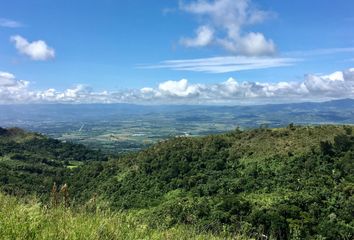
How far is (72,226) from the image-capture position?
195 inches

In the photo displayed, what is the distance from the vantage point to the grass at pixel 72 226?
462 centimetres

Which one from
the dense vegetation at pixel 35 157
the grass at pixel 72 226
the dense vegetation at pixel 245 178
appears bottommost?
the dense vegetation at pixel 35 157

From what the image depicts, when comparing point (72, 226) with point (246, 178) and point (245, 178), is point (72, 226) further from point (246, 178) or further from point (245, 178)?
point (245, 178)

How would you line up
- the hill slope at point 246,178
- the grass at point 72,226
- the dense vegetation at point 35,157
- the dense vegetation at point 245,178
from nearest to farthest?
1. the grass at point 72,226
2. the dense vegetation at point 245,178
3. the hill slope at point 246,178
4. the dense vegetation at point 35,157

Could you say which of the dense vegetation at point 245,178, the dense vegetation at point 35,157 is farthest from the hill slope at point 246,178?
the dense vegetation at point 35,157

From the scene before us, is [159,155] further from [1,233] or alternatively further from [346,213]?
[1,233]

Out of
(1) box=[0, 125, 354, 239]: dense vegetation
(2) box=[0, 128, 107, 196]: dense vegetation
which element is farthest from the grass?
(2) box=[0, 128, 107, 196]: dense vegetation

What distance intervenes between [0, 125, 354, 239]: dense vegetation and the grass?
1193 inches

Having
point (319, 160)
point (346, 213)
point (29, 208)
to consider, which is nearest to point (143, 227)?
point (29, 208)

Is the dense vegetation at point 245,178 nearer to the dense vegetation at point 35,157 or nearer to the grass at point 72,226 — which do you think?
the dense vegetation at point 35,157

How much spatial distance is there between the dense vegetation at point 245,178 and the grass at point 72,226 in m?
30.3

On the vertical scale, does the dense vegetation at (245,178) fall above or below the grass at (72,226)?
below

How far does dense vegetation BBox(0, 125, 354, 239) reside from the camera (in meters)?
44.6

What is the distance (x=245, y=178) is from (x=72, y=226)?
59.0 m
